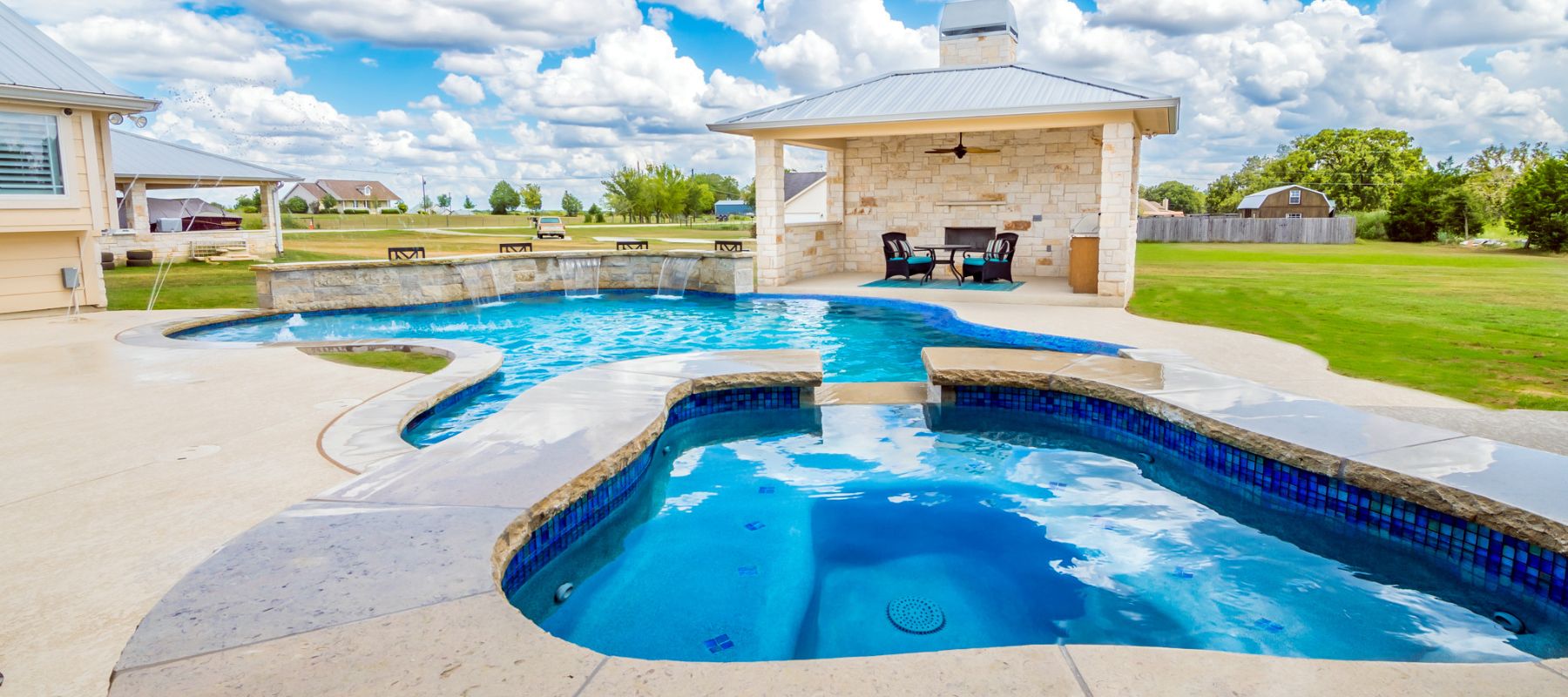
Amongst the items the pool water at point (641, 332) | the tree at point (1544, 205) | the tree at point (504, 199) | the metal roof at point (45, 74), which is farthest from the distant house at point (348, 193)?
the tree at point (1544, 205)

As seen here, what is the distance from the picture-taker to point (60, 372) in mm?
6715

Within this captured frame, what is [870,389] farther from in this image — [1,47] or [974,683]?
[1,47]

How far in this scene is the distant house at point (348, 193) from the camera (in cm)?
8306

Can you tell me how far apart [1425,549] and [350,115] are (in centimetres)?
4986

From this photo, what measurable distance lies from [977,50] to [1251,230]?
76.9 ft

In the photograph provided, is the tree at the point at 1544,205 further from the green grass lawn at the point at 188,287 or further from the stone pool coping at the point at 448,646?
the green grass lawn at the point at 188,287

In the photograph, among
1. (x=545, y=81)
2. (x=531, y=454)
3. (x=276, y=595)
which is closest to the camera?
(x=276, y=595)

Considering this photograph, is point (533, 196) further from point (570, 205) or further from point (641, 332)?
point (641, 332)

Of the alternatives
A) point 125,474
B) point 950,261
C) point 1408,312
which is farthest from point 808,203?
point 125,474

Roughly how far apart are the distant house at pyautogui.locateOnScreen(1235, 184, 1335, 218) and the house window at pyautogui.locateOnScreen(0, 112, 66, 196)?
1799 inches

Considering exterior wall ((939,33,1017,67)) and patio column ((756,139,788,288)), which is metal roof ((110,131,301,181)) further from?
exterior wall ((939,33,1017,67))

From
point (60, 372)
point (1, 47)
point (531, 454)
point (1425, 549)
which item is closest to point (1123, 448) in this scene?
point (1425, 549)

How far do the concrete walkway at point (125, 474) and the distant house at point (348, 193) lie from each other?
276 ft

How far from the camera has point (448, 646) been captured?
2.18 metres
